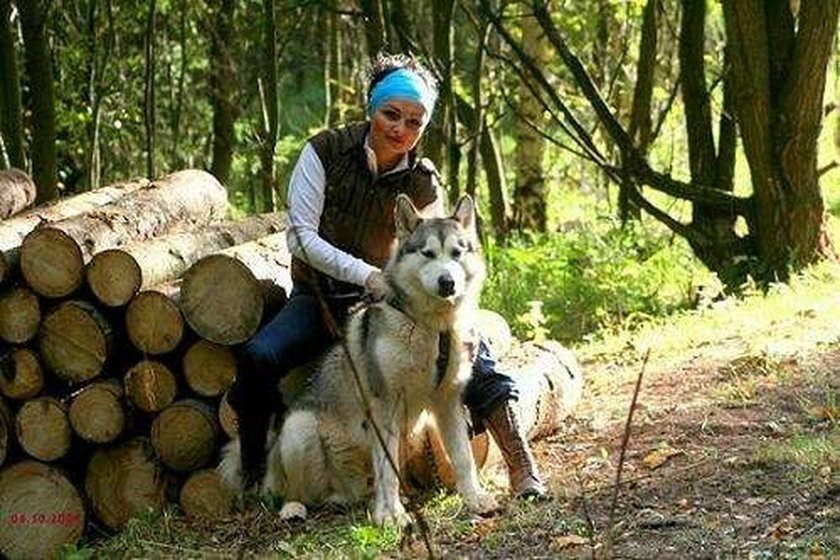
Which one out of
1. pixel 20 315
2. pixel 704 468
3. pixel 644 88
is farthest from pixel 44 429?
pixel 644 88

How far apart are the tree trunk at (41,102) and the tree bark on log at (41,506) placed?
6371 millimetres

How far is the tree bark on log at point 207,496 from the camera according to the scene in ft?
25.2

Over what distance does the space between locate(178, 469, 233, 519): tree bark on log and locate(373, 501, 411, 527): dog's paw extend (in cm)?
118

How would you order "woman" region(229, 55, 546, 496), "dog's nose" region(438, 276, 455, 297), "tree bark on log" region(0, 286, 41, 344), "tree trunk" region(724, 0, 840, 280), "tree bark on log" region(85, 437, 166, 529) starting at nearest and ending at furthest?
"dog's nose" region(438, 276, 455, 297)
"woman" region(229, 55, 546, 496)
"tree bark on log" region(0, 286, 41, 344)
"tree bark on log" region(85, 437, 166, 529)
"tree trunk" region(724, 0, 840, 280)

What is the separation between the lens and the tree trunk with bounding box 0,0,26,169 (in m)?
14.0

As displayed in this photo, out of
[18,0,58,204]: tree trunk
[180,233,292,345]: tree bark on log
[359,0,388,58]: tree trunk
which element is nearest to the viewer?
[180,233,292,345]: tree bark on log

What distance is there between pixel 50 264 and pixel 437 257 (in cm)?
227

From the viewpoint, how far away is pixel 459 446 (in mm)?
7016

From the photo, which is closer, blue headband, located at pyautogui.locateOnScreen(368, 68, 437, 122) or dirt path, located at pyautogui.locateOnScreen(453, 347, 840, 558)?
dirt path, located at pyautogui.locateOnScreen(453, 347, 840, 558)

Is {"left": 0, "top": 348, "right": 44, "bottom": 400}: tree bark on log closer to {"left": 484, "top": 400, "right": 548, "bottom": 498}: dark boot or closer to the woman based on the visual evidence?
the woman

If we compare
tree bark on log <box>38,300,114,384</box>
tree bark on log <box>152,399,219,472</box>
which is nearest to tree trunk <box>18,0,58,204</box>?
tree bark on log <box>38,300,114,384</box>

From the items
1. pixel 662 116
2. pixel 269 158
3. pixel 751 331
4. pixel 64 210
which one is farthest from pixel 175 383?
pixel 662 116

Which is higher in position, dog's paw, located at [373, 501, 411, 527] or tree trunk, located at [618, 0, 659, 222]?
tree trunk, located at [618, 0, 659, 222]

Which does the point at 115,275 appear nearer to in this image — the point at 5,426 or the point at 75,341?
the point at 75,341
